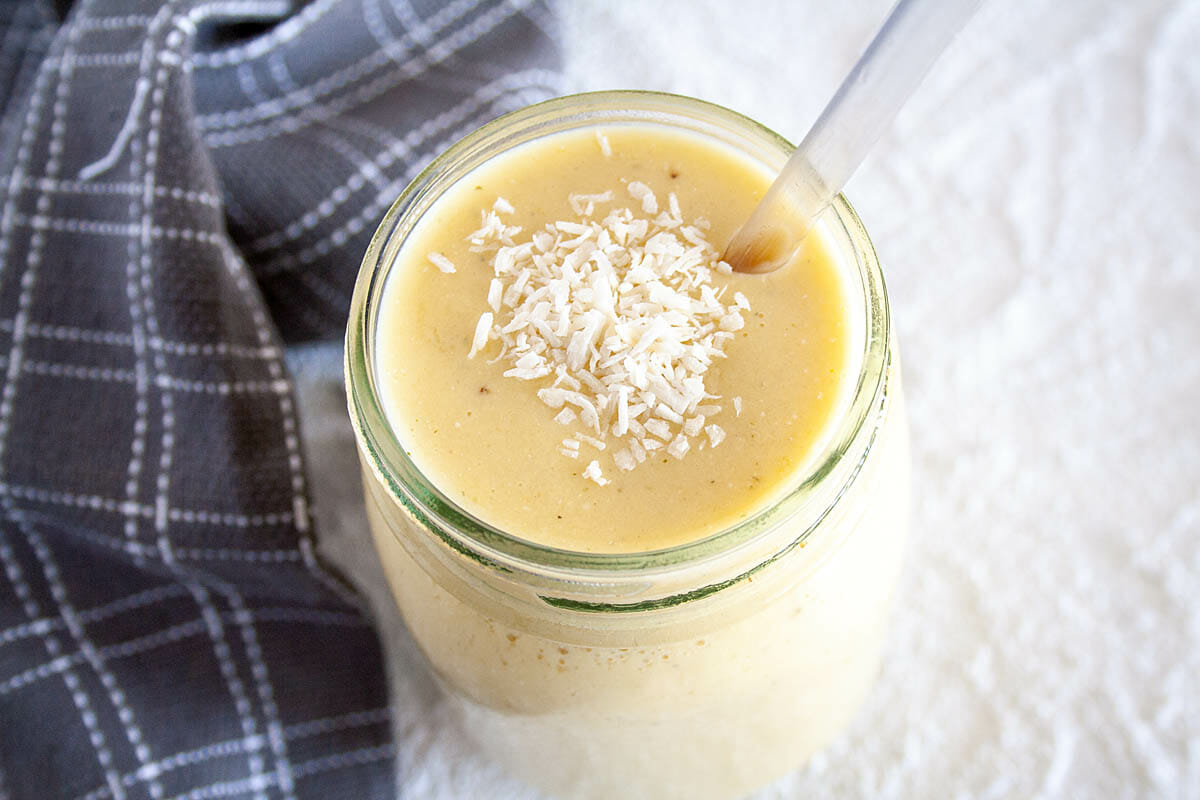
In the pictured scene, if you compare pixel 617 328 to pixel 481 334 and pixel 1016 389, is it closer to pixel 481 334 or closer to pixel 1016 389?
pixel 481 334

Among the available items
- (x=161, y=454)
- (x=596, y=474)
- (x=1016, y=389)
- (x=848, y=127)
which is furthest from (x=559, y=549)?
(x=1016, y=389)

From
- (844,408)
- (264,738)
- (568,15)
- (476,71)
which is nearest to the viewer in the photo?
(844,408)

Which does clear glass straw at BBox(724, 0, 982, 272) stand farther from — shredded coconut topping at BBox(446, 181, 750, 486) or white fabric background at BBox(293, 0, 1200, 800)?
white fabric background at BBox(293, 0, 1200, 800)

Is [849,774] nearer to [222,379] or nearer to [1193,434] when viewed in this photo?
[1193,434]

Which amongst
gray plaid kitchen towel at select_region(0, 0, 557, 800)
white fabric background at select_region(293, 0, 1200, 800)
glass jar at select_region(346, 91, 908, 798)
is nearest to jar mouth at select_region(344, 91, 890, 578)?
glass jar at select_region(346, 91, 908, 798)

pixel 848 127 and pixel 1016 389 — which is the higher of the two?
pixel 848 127

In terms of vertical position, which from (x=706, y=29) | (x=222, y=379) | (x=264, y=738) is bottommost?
(x=264, y=738)

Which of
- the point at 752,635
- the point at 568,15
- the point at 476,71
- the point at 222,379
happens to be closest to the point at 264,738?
the point at 222,379
